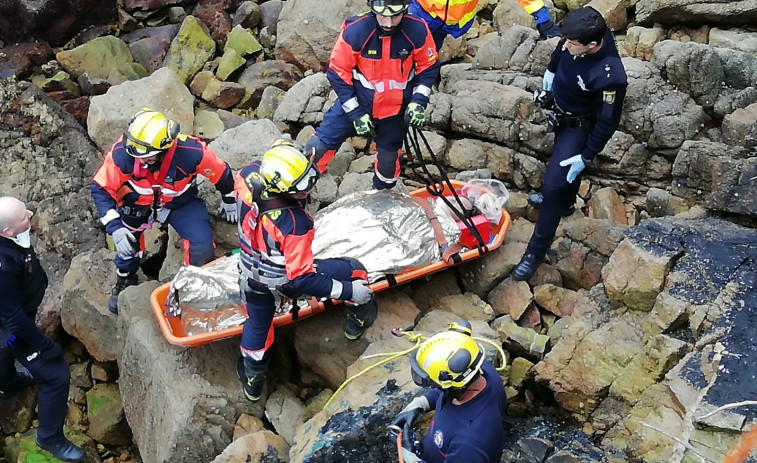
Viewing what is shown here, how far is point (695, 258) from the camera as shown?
13.4 ft

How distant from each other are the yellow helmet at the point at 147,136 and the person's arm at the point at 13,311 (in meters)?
1.08

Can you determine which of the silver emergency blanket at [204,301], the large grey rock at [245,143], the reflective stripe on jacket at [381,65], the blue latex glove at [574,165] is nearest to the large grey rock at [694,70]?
the blue latex glove at [574,165]

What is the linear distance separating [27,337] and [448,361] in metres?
2.95

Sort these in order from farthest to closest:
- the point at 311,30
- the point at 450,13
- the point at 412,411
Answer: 1. the point at 311,30
2. the point at 450,13
3. the point at 412,411

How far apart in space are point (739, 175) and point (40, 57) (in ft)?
26.3

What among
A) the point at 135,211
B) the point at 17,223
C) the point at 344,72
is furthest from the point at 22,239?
the point at 344,72

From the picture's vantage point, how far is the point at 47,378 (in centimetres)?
477

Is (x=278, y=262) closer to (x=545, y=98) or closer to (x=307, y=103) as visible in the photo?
(x=545, y=98)

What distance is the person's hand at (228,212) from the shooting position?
5556 mm

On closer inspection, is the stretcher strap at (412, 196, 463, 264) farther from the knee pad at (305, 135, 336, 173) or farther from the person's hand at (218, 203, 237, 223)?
the person's hand at (218, 203, 237, 223)

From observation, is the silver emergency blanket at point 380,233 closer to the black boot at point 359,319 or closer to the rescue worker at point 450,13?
the black boot at point 359,319

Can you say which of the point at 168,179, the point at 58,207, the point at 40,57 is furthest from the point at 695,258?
the point at 40,57

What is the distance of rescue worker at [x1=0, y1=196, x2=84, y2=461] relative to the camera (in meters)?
4.18

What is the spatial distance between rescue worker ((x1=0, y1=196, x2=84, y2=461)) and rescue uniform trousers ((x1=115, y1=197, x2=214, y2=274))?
656 millimetres
